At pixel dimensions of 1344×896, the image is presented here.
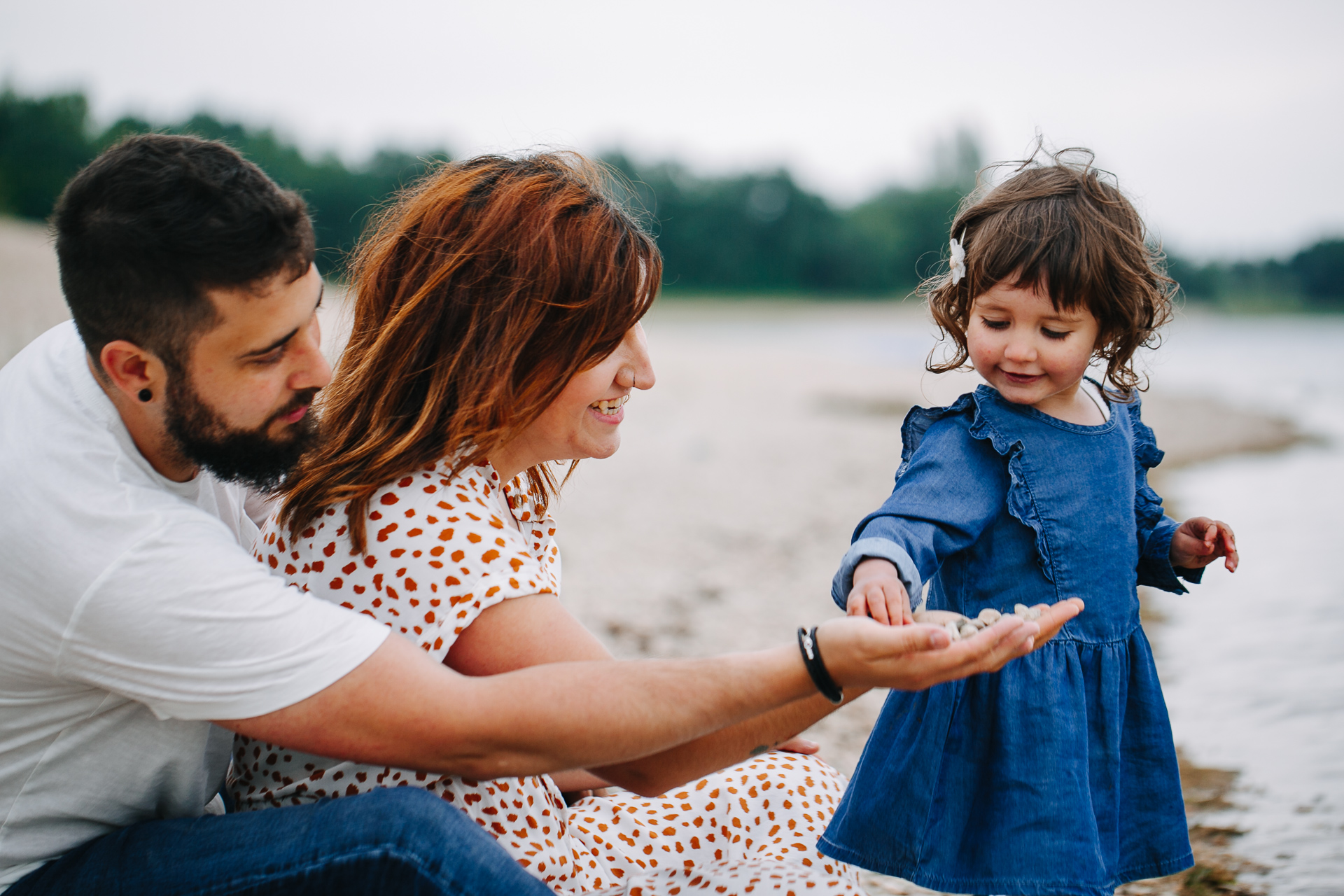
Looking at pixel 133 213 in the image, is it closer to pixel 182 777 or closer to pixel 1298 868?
pixel 182 777

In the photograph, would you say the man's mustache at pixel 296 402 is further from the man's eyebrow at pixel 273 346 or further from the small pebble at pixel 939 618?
the small pebble at pixel 939 618

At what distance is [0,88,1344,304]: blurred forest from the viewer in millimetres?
48094

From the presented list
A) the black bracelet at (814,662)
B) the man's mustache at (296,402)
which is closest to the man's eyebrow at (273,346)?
the man's mustache at (296,402)

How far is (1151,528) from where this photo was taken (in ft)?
8.66

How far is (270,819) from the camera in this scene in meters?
1.79

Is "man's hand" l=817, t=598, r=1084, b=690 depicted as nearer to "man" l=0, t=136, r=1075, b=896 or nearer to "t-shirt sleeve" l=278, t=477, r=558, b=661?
"man" l=0, t=136, r=1075, b=896

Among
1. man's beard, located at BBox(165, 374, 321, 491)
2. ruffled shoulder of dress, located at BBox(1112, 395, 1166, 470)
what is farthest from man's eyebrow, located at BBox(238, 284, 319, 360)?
ruffled shoulder of dress, located at BBox(1112, 395, 1166, 470)

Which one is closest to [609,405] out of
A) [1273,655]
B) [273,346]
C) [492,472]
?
[492,472]

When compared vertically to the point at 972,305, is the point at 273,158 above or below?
below

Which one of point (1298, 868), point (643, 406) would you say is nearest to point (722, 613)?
point (1298, 868)

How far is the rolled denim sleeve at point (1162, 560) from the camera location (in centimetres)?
258

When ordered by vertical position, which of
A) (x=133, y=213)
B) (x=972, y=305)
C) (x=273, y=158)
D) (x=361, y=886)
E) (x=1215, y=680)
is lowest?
(x=273, y=158)

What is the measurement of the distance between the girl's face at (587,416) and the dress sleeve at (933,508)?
0.63m

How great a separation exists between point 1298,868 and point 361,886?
344cm
